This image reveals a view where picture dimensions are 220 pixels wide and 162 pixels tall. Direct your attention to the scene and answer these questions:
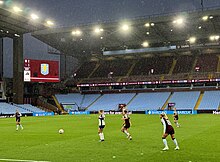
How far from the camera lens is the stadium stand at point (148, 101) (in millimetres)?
73688

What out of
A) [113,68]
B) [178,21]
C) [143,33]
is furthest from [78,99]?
[178,21]

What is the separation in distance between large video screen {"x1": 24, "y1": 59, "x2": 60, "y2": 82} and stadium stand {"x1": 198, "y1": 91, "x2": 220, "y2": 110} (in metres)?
34.7

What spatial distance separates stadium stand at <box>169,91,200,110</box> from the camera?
70.8m

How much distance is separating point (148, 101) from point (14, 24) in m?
35.5

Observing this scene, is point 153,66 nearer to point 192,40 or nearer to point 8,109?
point 192,40

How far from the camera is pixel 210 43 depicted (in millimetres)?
74938

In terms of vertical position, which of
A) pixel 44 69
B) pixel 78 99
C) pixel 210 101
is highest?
pixel 44 69

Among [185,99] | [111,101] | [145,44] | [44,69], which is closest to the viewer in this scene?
[185,99]

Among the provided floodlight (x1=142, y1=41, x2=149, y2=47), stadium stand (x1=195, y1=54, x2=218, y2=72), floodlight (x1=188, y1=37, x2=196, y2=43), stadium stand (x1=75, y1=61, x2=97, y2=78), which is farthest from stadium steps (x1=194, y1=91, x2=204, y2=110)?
stadium stand (x1=75, y1=61, x2=97, y2=78)

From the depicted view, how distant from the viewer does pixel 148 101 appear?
76750 mm

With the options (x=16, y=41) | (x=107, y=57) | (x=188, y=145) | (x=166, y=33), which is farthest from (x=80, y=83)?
(x=188, y=145)

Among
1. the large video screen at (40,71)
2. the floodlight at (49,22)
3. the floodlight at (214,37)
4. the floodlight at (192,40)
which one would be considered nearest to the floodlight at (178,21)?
the floodlight at (192,40)

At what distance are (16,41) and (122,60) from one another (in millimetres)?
32413

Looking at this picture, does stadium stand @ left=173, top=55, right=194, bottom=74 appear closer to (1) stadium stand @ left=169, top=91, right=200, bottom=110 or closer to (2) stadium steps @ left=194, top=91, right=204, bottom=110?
(1) stadium stand @ left=169, top=91, right=200, bottom=110
